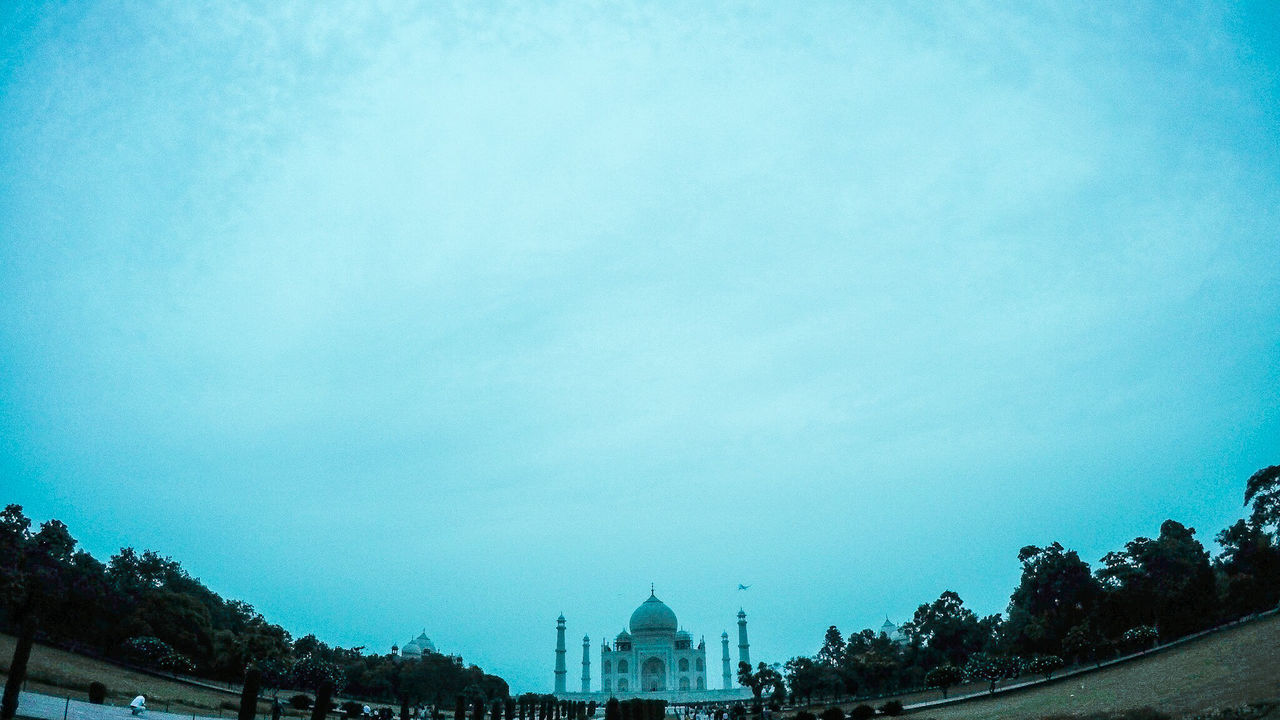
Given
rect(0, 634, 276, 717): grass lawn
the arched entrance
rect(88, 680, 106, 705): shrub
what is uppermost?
the arched entrance

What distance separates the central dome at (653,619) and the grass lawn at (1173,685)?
81.8 m

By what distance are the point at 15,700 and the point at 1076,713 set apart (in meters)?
33.2

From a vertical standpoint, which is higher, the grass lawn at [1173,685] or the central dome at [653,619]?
the central dome at [653,619]

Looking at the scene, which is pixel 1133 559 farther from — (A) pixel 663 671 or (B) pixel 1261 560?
(A) pixel 663 671

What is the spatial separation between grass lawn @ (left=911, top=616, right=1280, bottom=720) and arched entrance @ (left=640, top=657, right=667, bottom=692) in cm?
7783

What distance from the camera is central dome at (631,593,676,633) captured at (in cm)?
12875

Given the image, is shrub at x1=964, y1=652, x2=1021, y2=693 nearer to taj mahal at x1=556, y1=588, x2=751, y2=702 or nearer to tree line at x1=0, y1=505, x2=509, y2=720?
tree line at x1=0, y1=505, x2=509, y2=720

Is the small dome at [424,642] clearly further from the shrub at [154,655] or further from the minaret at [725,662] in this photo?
the shrub at [154,655]

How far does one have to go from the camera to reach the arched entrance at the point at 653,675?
403 feet

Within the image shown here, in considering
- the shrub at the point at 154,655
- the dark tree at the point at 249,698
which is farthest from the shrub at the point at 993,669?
the shrub at the point at 154,655

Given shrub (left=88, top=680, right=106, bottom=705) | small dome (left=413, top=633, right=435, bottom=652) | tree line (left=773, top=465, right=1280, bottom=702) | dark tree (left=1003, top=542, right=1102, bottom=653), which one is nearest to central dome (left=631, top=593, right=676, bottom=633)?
small dome (left=413, top=633, right=435, bottom=652)

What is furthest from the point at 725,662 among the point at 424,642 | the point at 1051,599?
the point at 1051,599

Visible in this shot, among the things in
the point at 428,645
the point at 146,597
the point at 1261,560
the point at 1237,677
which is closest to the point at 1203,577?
the point at 1261,560

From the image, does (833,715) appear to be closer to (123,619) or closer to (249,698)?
(249,698)
